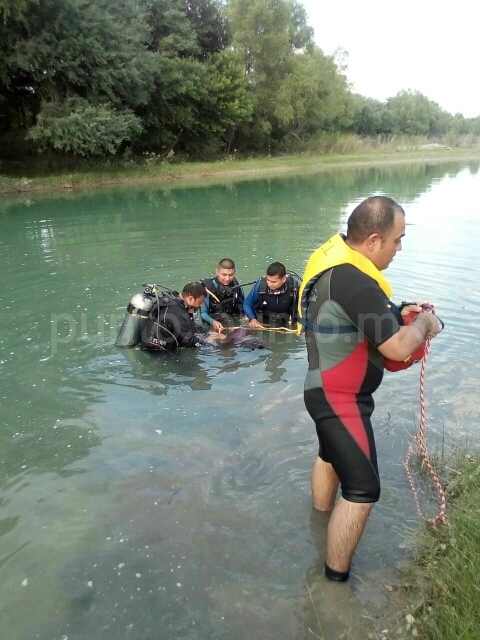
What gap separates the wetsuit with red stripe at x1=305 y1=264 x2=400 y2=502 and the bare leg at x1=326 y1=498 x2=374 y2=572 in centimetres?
6

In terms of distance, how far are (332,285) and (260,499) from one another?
1849mm

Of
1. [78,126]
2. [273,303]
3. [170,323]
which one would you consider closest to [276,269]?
[273,303]

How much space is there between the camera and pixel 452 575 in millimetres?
2596

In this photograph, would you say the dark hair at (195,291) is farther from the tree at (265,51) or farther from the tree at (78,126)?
the tree at (265,51)

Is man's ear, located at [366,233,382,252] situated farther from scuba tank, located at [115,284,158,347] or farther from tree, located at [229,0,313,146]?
tree, located at [229,0,313,146]

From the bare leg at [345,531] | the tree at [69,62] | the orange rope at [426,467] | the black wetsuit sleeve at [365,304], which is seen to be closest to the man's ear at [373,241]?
the black wetsuit sleeve at [365,304]

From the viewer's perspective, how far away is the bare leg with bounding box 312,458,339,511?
10.9 feet

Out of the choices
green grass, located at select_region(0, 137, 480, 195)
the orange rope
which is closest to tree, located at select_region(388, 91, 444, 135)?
green grass, located at select_region(0, 137, 480, 195)

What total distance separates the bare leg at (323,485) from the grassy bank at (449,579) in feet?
1.96

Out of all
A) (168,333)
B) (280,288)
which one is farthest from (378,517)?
(280,288)

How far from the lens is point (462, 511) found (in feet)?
10.1

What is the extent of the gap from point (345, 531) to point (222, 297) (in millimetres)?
5040

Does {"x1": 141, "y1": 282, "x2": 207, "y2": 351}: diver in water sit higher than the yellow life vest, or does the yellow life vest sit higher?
the yellow life vest

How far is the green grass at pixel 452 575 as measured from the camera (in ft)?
7.55
